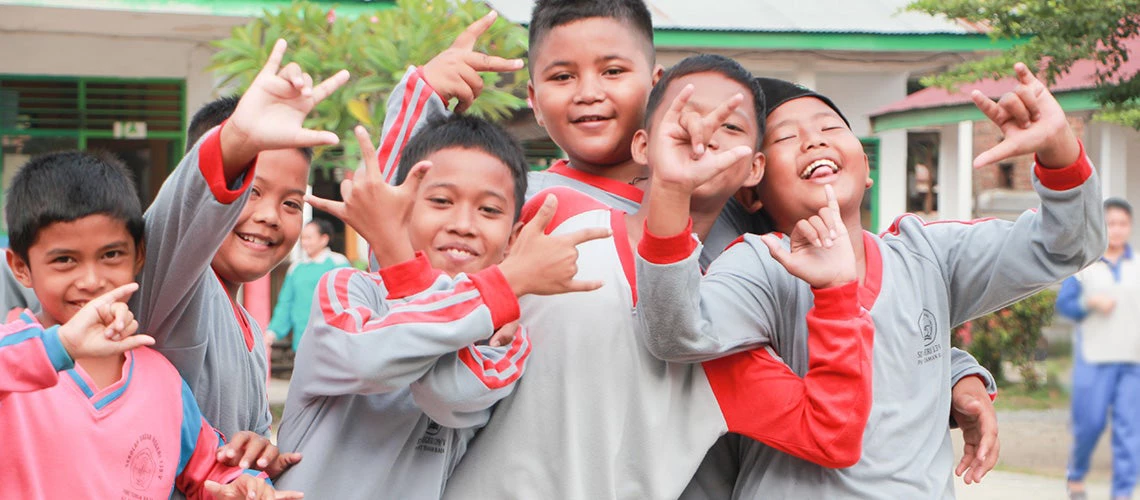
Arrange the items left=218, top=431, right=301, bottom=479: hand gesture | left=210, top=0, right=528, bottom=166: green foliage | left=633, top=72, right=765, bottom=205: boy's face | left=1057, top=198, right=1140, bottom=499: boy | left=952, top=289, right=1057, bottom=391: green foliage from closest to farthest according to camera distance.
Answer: left=218, top=431, right=301, bottom=479: hand gesture, left=633, top=72, right=765, bottom=205: boy's face, left=1057, top=198, right=1140, bottom=499: boy, left=210, top=0, right=528, bottom=166: green foliage, left=952, top=289, right=1057, bottom=391: green foliage

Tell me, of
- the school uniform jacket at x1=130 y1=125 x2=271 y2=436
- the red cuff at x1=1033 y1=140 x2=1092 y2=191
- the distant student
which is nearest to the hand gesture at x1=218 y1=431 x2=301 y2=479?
the school uniform jacket at x1=130 y1=125 x2=271 y2=436

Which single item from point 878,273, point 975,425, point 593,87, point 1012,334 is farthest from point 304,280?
point 878,273

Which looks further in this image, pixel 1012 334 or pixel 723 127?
pixel 1012 334

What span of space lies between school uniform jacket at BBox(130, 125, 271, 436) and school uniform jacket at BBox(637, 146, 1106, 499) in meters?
0.75

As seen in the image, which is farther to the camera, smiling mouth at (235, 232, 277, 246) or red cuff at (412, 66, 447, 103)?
red cuff at (412, 66, 447, 103)

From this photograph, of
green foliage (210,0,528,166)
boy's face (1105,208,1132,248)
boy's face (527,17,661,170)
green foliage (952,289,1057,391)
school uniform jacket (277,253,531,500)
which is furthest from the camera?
green foliage (952,289,1057,391)

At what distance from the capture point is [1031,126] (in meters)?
2.40

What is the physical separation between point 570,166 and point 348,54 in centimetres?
546

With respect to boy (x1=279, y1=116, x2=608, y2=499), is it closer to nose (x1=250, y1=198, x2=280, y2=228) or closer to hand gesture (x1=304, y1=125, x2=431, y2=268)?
hand gesture (x1=304, y1=125, x2=431, y2=268)

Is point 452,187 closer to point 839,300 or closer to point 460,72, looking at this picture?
point 460,72

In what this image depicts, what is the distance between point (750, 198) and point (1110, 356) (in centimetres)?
540

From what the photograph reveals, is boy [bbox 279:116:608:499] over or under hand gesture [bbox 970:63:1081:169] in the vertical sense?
under

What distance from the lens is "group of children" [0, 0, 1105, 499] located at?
88.7 inches

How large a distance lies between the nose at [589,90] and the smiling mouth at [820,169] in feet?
1.65
